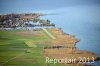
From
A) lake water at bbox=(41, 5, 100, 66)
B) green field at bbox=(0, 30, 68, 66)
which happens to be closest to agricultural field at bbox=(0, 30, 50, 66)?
green field at bbox=(0, 30, 68, 66)

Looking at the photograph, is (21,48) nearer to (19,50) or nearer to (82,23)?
(19,50)

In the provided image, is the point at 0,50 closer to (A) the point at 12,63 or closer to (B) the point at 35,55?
(A) the point at 12,63

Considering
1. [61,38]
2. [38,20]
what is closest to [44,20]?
[38,20]

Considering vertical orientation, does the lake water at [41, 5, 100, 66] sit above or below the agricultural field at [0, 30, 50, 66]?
above

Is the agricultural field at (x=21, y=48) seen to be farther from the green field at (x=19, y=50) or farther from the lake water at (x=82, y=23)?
the lake water at (x=82, y=23)

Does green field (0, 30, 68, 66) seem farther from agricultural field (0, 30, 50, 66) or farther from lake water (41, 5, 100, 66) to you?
lake water (41, 5, 100, 66)
